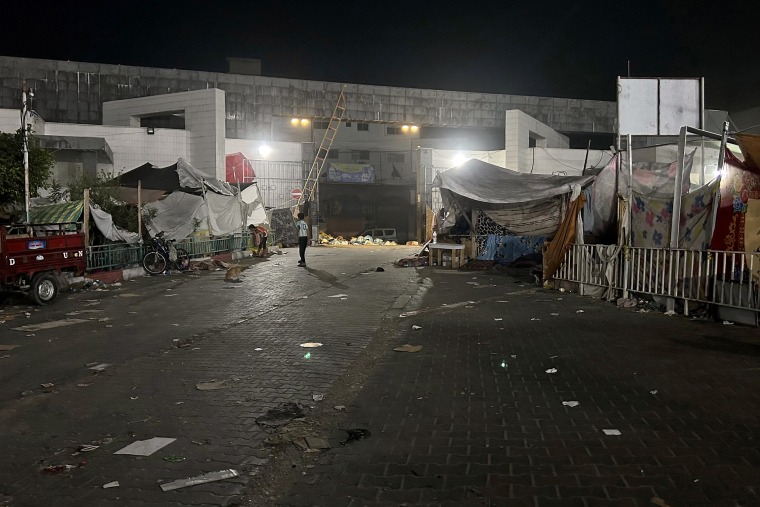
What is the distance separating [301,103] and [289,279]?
69.2ft

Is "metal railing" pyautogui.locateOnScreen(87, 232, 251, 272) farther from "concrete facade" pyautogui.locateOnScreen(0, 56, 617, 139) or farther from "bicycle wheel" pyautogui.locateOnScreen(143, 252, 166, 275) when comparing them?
"concrete facade" pyautogui.locateOnScreen(0, 56, 617, 139)

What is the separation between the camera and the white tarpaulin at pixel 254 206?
2702 centimetres

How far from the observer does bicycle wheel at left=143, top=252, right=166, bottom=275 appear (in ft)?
55.5

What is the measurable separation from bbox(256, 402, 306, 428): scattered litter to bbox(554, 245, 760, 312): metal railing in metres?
7.01

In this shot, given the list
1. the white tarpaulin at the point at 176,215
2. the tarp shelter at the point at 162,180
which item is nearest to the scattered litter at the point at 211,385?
the white tarpaulin at the point at 176,215

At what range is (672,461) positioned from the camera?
12.9 ft

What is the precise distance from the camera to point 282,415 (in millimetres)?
4992

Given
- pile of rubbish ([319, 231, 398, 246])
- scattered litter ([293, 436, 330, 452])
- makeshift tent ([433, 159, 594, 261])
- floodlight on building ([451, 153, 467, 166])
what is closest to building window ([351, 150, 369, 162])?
pile of rubbish ([319, 231, 398, 246])

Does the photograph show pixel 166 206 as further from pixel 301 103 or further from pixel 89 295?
pixel 301 103

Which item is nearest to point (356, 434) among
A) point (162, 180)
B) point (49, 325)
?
point (49, 325)

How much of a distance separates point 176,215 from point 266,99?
629 inches

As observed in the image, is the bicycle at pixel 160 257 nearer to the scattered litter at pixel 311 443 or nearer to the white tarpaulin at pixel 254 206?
the white tarpaulin at pixel 254 206

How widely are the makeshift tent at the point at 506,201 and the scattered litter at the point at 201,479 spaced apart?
45.5 ft

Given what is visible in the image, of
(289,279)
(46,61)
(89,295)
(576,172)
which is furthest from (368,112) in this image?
(89,295)
